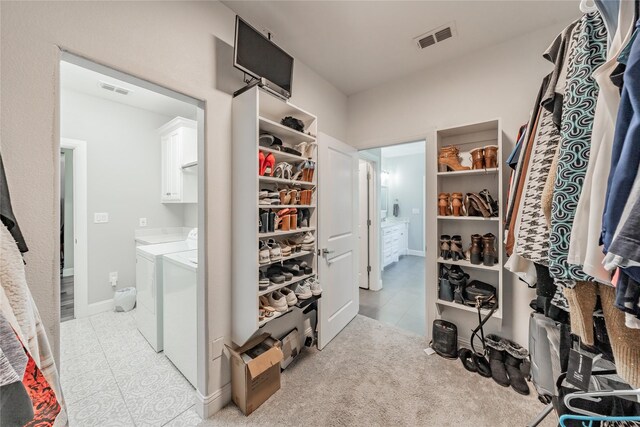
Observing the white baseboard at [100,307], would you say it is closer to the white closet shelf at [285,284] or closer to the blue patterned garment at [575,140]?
the white closet shelf at [285,284]

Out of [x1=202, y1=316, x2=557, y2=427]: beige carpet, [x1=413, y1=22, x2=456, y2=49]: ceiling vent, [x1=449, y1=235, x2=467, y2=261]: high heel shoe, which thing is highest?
[x1=413, y1=22, x2=456, y2=49]: ceiling vent

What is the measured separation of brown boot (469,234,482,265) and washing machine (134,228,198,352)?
2486mm

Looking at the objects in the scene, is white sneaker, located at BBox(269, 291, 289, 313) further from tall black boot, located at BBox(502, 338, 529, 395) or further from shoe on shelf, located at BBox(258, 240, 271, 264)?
tall black boot, located at BBox(502, 338, 529, 395)

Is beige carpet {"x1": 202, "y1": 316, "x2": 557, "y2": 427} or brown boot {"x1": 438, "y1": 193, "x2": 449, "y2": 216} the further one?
brown boot {"x1": 438, "y1": 193, "x2": 449, "y2": 216}

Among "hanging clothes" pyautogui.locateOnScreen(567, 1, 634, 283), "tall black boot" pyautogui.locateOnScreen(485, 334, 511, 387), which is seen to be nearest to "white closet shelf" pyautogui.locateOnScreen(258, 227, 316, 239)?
"hanging clothes" pyautogui.locateOnScreen(567, 1, 634, 283)

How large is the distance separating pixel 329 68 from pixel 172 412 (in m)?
3.10

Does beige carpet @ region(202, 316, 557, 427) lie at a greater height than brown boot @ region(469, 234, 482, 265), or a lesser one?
lesser

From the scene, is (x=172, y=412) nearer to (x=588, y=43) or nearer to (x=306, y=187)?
(x=306, y=187)

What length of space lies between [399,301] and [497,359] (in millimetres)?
1477

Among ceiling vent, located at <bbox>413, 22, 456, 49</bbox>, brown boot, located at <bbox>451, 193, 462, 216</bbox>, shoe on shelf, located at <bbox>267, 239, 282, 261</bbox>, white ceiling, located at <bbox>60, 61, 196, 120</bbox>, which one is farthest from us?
white ceiling, located at <bbox>60, 61, 196, 120</bbox>

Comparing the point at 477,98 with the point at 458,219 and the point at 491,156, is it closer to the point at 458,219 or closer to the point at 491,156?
the point at 491,156

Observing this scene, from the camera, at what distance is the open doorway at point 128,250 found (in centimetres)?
163

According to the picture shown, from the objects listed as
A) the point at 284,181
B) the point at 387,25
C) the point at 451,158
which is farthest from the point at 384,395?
the point at 387,25

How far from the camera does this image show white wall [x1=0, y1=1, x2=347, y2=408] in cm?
93
